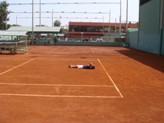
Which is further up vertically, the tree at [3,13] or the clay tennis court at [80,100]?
the tree at [3,13]

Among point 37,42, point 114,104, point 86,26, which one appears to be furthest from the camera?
point 86,26

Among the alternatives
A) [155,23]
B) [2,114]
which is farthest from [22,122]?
[155,23]

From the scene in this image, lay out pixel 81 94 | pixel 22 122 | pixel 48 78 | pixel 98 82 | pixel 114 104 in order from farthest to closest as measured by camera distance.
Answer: pixel 48 78
pixel 98 82
pixel 81 94
pixel 114 104
pixel 22 122

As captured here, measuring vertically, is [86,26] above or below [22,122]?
above

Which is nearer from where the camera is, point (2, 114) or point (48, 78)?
point (2, 114)

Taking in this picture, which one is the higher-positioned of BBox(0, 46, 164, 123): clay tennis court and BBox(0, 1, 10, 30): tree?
BBox(0, 1, 10, 30): tree

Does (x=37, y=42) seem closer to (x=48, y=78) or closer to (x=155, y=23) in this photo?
(x=155, y=23)

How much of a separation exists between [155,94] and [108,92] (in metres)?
1.64

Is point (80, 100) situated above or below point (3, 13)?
below

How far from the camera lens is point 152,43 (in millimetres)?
38594

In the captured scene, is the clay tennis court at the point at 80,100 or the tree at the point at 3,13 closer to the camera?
the clay tennis court at the point at 80,100

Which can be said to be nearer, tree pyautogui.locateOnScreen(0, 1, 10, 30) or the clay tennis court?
the clay tennis court

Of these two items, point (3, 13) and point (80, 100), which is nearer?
point (80, 100)

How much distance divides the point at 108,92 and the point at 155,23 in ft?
90.7
